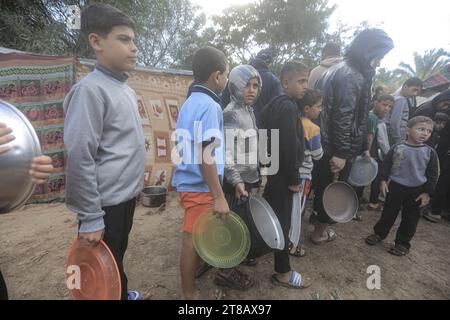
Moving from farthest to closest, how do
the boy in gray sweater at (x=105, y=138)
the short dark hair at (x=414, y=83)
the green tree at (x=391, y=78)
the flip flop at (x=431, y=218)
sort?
the green tree at (x=391, y=78) → the short dark hair at (x=414, y=83) → the flip flop at (x=431, y=218) → the boy in gray sweater at (x=105, y=138)

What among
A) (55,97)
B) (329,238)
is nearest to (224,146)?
(329,238)

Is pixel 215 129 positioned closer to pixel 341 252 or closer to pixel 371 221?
pixel 341 252

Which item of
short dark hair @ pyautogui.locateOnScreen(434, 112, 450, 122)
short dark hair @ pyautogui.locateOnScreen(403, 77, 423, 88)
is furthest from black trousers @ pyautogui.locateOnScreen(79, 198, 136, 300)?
short dark hair @ pyautogui.locateOnScreen(403, 77, 423, 88)

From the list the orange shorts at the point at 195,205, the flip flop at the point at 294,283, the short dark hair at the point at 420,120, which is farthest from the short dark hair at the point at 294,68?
the flip flop at the point at 294,283

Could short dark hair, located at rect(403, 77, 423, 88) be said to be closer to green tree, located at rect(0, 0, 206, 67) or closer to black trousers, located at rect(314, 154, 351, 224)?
black trousers, located at rect(314, 154, 351, 224)

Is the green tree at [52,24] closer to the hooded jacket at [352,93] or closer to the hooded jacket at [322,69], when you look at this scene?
the hooded jacket at [322,69]

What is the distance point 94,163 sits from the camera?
1354 mm

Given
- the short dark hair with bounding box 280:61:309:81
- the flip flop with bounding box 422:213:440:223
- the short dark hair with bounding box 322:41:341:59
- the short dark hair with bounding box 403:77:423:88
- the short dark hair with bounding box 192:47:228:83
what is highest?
the short dark hair with bounding box 322:41:341:59

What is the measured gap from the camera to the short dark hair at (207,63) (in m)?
1.86

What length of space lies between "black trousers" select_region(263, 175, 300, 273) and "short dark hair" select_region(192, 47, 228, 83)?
0.98 metres

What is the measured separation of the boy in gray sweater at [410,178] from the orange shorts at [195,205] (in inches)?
84.6

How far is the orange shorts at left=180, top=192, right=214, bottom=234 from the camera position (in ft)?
6.02

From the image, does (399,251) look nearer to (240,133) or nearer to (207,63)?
(240,133)

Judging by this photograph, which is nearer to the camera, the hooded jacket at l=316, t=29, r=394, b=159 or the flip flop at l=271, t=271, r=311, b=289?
the flip flop at l=271, t=271, r=311, b=289
